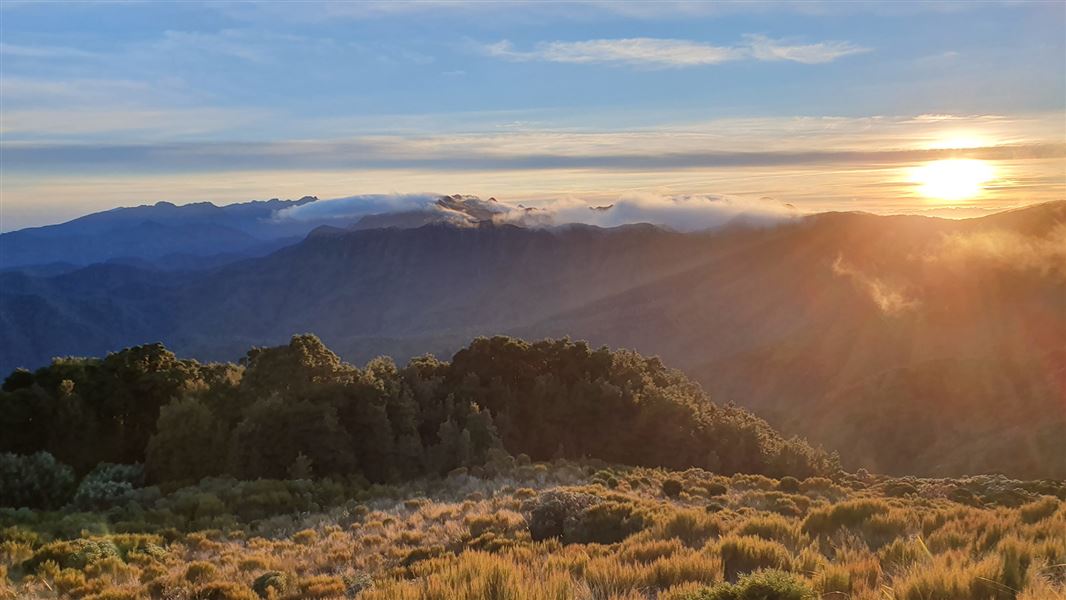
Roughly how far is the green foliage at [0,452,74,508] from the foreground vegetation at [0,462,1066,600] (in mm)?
6067

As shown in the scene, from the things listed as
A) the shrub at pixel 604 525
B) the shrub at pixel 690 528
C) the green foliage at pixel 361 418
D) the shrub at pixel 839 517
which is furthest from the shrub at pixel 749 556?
the green foliage at pixel 361 418

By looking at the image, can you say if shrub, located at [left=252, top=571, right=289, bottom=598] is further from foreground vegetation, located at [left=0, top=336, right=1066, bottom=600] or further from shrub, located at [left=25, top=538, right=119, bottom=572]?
shrub, located at [left=25, top=538, right=119, bottom=572]

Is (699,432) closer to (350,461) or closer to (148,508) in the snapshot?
(350,461)

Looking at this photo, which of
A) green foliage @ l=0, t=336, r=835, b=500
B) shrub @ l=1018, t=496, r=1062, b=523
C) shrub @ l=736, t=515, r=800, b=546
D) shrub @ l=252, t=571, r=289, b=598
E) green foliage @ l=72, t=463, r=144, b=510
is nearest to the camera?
shrub @ l=252, t=571, r=289, b=598

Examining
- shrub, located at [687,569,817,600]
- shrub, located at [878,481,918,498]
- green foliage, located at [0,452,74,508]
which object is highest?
shrub, located at [687,569,817,600]

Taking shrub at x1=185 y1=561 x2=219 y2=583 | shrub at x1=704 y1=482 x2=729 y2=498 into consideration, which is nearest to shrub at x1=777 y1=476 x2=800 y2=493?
shrub at x1=704 y1=482 x2=729 y2=498

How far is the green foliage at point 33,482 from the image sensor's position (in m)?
29.0

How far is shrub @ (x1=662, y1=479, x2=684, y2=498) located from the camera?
2622cm

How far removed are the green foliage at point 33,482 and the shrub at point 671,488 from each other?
22351 mm

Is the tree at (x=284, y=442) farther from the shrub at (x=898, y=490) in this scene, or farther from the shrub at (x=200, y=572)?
the shrub at (x=898, y=490)

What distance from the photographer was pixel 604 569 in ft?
30.5

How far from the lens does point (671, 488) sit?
1053 inches

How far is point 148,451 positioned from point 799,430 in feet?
422

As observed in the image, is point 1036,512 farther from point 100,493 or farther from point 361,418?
point 361,418
